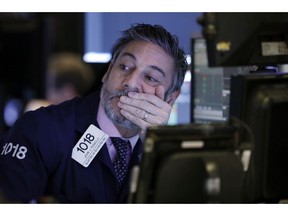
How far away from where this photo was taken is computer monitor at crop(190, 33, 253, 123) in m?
3.77

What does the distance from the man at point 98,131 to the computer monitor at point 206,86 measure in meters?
0.40

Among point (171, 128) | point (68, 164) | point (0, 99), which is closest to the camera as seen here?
point (171, 128)

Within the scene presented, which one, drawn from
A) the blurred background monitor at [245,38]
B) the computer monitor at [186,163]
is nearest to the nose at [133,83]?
the blurred background monitor at [245,38]

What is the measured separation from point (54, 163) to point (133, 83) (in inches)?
19.1

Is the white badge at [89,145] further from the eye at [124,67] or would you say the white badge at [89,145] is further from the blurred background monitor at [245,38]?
the blurred background monitor at [245,38]

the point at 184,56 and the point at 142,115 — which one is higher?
the point at 184,56

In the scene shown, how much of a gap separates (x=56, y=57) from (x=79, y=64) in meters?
0.57

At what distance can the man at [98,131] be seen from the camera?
121 inches

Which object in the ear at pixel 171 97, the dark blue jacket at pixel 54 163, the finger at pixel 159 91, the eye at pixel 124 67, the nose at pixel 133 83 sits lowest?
the dark blue jacket at pixel 54 163

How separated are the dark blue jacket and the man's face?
0.42 ft

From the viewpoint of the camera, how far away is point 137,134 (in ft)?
11.0

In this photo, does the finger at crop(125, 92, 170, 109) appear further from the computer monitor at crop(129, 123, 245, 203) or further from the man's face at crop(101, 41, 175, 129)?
the computer monitor at crop(129, 123, 245, 203)

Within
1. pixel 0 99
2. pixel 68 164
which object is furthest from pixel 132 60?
pixel 0 99
